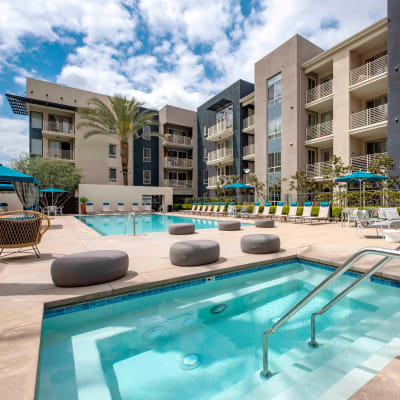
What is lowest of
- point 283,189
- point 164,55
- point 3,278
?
point 3,278

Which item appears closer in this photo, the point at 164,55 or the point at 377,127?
the point at 377,127

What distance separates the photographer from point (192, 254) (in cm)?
436

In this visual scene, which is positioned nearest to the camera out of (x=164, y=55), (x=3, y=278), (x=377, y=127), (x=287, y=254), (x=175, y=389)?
(x=175, y=389)

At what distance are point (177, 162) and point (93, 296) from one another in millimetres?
26796

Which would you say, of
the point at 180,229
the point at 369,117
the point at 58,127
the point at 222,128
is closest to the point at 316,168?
the point at 369,117

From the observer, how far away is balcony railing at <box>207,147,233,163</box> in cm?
2474

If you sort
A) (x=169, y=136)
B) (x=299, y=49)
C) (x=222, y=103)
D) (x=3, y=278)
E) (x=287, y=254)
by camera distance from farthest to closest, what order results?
(x=169, y=136) → (x=222, y=103) → (x=299, y=49) → (x=287, y=254) → (x=3, y=278)

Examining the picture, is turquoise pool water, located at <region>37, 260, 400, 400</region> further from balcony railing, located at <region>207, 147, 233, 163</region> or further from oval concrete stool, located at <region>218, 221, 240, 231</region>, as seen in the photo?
balcony railing, located at <region>207, 147, 233, 163</region>

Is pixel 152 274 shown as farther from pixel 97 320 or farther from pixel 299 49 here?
pixel 299 49

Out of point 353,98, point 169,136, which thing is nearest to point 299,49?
point 353,98

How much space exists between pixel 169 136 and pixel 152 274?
2672 centimetres

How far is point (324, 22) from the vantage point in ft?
48.4

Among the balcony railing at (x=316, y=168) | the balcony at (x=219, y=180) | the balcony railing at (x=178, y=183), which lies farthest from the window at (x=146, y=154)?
the balcony railing at (x=316, y=168)

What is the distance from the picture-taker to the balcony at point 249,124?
22895 mm
